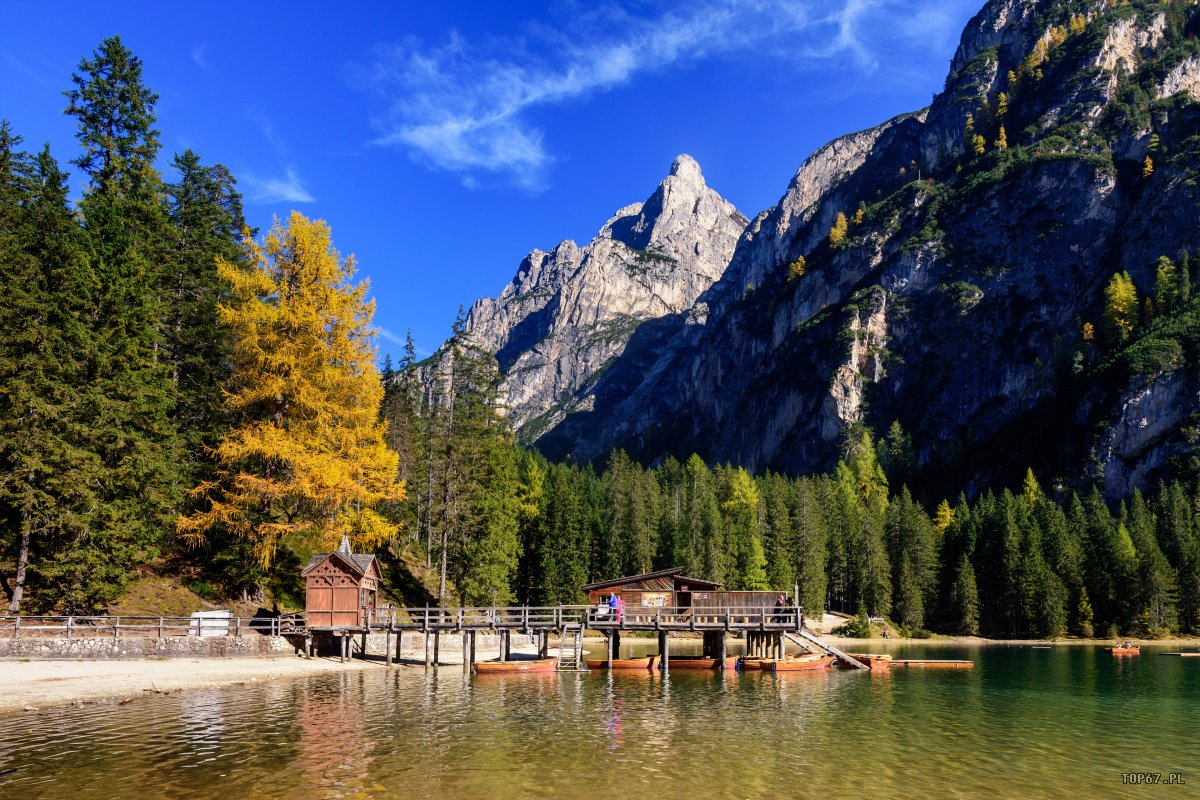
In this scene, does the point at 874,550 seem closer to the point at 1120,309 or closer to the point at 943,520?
the point at 943,520

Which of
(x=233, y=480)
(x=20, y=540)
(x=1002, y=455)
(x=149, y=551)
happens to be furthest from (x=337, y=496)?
(x=1002, y=455)

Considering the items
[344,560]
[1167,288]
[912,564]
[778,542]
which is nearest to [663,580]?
[344,560]

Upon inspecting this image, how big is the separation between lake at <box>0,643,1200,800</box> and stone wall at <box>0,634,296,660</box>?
186 inches

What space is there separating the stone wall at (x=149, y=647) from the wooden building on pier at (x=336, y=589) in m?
2.26

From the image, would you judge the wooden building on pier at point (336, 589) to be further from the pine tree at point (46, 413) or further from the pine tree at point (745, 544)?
the pine tree at point (745, 544)

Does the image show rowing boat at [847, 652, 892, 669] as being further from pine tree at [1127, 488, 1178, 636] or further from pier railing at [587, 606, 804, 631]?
pine tree at [1127, 488, 1178, 636]

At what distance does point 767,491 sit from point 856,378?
101024 mm

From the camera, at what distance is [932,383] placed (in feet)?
620

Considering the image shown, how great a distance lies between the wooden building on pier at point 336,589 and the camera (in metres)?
40.5

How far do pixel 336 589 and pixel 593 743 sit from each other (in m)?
24.0

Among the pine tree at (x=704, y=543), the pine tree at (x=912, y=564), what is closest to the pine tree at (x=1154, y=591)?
the pine tree at (x=912, y=564)

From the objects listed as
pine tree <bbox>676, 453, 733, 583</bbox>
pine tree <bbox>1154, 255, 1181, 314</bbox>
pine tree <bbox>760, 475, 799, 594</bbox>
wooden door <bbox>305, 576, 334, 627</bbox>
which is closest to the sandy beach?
wooden door <bbox>305, 576, 334, 627</bbox>

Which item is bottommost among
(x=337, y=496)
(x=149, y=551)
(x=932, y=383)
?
(x=149, y=551)

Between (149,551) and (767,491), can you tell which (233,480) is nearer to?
(149,551)
